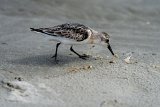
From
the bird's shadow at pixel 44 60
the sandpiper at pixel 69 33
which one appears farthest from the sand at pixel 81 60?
the sandpiper at pixel 69 33

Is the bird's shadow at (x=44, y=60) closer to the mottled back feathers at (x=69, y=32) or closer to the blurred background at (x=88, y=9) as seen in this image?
the mottled back feathers at (x=69, y=32)

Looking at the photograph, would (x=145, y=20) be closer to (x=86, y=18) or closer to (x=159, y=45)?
(x=86, y=18)

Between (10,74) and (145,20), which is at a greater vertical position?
(145,20)

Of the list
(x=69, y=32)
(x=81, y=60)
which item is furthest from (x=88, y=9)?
(x=69, y=32)

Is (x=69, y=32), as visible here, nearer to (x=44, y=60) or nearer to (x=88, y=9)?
(x=44, y=60)

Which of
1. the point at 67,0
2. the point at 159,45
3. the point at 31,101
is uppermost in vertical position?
the point at 67,0

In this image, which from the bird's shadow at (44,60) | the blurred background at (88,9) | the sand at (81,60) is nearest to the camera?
the sand at (81,60)

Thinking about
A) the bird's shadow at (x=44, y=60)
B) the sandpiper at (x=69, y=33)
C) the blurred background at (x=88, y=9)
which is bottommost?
the bird's shadow at (x=44, y=60)

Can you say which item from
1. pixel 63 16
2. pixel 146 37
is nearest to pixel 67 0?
pixel 63 16
